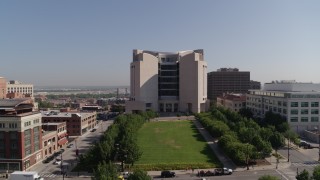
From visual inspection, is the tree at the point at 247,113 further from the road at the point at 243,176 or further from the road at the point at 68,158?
the road at the point at 243,176

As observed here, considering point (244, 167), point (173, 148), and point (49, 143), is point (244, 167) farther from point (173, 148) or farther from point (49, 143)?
point (49, 143)

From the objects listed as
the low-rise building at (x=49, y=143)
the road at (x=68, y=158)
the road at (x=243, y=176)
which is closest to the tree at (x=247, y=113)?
the road at (x=68, y=158)

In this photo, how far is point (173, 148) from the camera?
81.9 meters

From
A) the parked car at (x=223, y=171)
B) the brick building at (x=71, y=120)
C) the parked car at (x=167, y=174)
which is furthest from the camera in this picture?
the brick building at (x=71, y=120)

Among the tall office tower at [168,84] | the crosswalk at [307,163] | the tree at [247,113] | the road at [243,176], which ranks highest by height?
the tall office tower at [168,84]

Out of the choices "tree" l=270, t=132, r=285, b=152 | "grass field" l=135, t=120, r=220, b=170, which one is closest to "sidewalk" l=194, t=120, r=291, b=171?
"grass field" l=135, t=120, r=220, b=170

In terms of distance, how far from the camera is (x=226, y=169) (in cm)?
6172

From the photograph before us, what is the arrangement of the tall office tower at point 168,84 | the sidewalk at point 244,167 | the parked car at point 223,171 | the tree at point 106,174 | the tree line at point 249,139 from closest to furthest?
1. the tree at point 106,174
2. the parked car at point 223,171
3. the sidewalk at point 244,167
4. the tree line at point 249,139
5. the tall office tower at point 168,84

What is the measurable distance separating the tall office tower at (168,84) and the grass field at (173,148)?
46.0m

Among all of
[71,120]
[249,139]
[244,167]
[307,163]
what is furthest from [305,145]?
[71,120]

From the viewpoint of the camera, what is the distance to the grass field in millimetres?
67250

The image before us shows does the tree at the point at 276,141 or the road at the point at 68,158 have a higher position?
the tree at the point at 276,141

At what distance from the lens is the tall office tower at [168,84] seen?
162m

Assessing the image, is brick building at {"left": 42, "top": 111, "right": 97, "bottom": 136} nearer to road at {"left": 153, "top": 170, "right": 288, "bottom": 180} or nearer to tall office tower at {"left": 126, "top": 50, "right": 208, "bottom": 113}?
tall office tower at {"left": 126, "top": 50, "right": 208, "bottom": 113}
